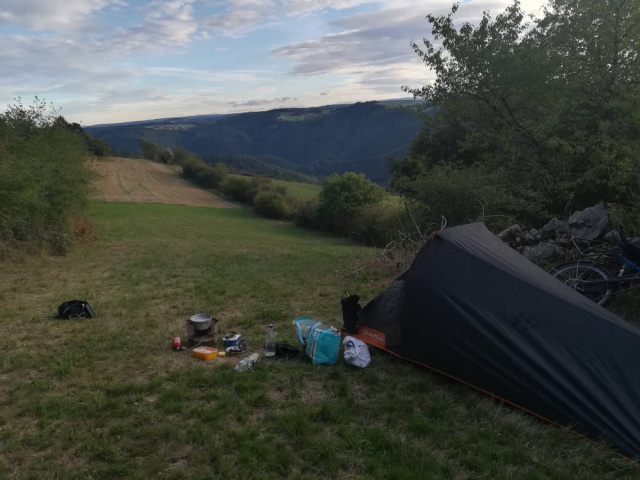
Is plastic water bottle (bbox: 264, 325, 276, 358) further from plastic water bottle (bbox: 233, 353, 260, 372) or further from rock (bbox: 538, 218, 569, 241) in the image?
rock (bbox: 538, 218, 569, 241)

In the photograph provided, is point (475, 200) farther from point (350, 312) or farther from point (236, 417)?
point (236, 417)

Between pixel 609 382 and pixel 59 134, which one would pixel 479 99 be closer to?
pixel 609 382

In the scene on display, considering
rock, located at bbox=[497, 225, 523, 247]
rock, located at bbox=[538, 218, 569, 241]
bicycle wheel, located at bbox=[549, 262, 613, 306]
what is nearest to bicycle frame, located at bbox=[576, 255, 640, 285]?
bicycle wheel, located at bbox=[549, 262, 613, 306]

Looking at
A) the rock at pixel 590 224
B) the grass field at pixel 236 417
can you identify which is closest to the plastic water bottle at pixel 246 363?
the grass field at pixel 236 417

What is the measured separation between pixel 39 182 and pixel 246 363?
54.7 feet

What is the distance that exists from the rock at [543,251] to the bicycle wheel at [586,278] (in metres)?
1.52

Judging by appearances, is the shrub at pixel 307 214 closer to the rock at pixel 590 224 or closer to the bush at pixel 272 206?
the bush at pixel 272 206

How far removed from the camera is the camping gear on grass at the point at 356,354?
5.76 metres

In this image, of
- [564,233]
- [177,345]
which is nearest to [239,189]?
[564,233]

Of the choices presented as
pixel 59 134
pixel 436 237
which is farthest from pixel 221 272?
pixel 59 134

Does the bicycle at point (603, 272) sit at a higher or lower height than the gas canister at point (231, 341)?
higher

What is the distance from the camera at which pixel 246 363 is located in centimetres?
586

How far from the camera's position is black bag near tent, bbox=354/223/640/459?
4273 millimetres

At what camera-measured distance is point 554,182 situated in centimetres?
1271
